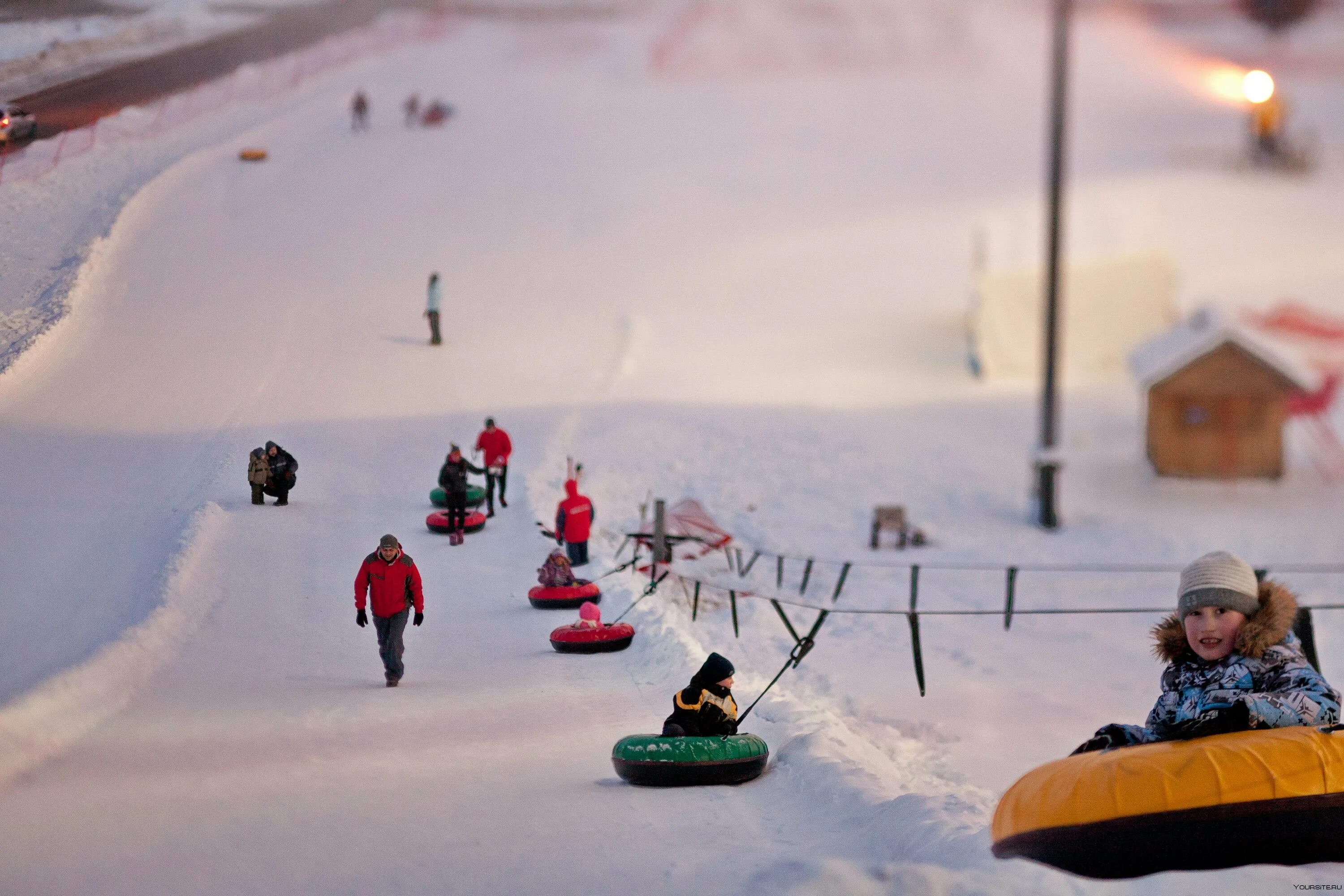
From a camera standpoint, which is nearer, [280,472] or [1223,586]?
[1223,586]

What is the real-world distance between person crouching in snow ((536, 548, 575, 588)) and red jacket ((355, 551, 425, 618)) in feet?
3.27

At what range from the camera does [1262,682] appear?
4.76 meters

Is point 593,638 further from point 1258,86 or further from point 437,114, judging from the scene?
point 1258,86

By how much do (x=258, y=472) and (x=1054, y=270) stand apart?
36.7 ft

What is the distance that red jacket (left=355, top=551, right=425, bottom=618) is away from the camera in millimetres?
5906

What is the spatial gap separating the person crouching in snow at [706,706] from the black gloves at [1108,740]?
1869 millimetres

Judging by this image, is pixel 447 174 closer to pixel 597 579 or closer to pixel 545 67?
pixel 545 67

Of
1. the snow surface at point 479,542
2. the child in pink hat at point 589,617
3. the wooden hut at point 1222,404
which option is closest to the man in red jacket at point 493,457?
the snow surface at point 479,542

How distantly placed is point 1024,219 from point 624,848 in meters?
20.1

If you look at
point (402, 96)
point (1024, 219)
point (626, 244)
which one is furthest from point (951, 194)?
point (402, 96)

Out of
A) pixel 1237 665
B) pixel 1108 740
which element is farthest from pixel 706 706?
pixel 1237 665

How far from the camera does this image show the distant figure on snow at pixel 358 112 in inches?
312

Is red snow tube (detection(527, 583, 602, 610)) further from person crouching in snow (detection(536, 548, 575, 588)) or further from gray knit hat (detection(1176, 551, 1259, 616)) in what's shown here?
gray knit hat (detection(1176, 551, 1259, 616))

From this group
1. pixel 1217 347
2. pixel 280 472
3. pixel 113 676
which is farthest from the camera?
pixel 1217 347
